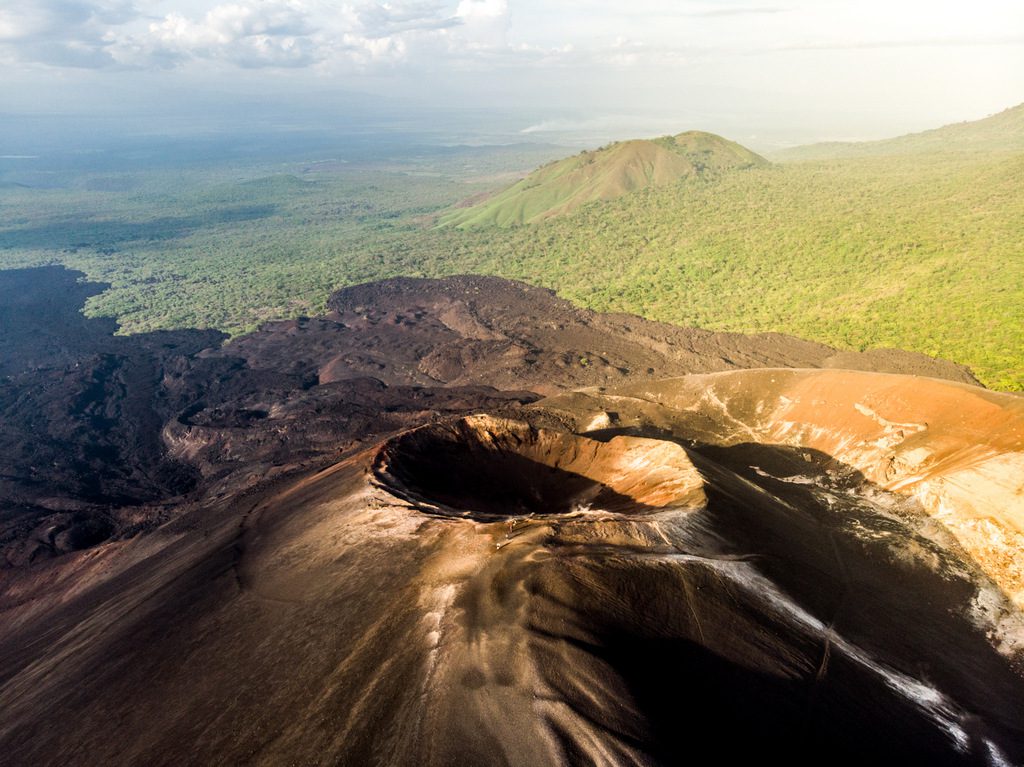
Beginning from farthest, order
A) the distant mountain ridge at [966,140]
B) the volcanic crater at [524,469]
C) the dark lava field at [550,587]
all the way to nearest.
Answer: the distant mountain ridge at [966,140] → the volcanic crater at [524,469] → the dark lava field at [550,587]

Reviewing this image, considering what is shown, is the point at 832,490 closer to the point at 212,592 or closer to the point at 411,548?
the point at 411,548

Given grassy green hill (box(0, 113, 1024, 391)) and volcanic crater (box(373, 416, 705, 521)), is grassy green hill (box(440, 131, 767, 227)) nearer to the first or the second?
grassy green hill (box(0, 113, 1024, 391))

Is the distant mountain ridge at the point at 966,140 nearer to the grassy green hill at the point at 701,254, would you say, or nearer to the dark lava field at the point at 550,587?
the grassy green hill at the point at 701,254

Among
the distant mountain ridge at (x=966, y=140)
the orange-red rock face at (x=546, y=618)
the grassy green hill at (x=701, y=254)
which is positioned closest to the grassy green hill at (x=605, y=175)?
the grassy green hill at (x=701, y=254)

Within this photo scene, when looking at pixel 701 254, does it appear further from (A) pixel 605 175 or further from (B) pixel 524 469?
(B) pixel 524 469

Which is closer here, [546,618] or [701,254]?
[546,618]

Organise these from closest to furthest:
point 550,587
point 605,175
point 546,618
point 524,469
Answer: point 546,618 → point 550,587 → point 524,469 → point 605,175

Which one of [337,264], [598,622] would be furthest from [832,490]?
[337,264]

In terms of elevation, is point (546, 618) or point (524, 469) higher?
point (546, 618)

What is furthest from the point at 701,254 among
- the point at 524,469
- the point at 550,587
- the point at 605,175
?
the point at 550,587

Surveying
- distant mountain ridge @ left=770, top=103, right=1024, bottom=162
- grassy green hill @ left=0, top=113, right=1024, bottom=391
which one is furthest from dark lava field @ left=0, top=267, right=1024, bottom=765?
distant mountain ridge @ left=770, top=103, right=1024, bottom=162
